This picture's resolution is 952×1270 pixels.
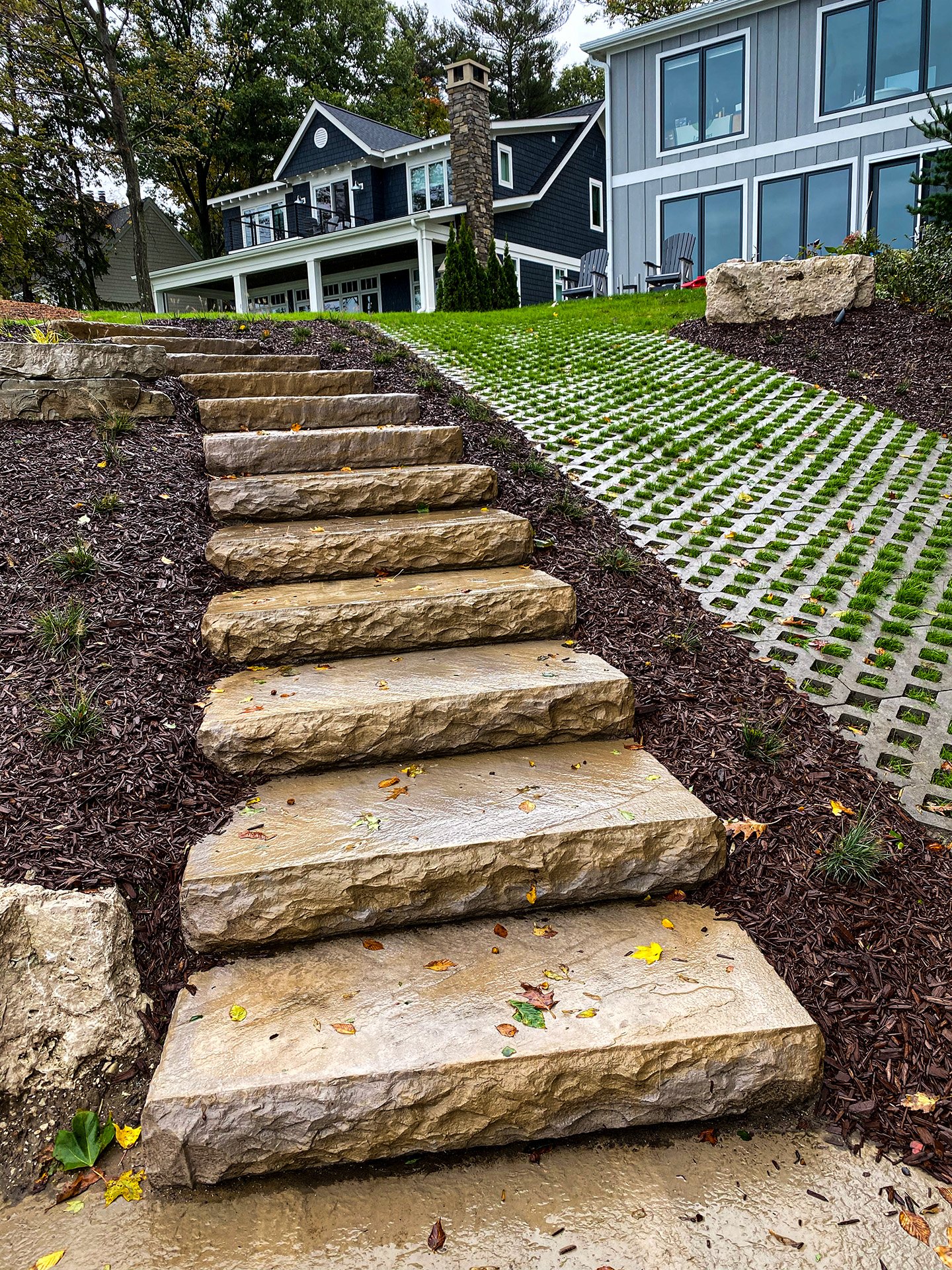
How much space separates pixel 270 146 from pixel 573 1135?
32791 millimetres

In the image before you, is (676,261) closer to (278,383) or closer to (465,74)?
(465,74)

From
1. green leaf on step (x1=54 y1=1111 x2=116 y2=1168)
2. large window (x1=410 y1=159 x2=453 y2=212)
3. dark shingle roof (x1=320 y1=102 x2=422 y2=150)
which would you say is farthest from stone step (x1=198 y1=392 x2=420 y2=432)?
dark shingle roof (x1=320 y1=102 x2=422 y2=150)

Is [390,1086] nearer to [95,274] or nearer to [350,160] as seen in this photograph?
[350,160]

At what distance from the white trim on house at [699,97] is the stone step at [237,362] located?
1190 centimetres

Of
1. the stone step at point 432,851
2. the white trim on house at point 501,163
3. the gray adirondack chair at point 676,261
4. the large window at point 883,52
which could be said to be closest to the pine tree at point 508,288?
the gray adirondack chair at point 676,261

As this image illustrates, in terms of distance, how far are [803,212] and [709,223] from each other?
1.63 metres

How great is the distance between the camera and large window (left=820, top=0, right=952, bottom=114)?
1262 centimetres

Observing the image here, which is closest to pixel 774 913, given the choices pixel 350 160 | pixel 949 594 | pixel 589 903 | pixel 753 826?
pixel 753 826

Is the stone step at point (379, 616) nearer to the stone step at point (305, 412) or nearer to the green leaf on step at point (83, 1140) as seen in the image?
the green leaf on step at point (83, 1140)

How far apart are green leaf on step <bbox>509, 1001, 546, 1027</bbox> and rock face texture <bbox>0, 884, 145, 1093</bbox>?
913 mm

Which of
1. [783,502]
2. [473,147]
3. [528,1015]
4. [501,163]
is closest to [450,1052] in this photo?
[528,1015]

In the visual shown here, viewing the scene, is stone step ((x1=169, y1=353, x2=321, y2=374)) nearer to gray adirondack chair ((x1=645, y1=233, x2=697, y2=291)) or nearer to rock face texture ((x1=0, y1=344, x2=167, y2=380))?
rock face texture ((x1=0, y1=344, x2=167, y2=380))

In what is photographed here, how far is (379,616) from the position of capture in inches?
123

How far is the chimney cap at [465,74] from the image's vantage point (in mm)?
16312
